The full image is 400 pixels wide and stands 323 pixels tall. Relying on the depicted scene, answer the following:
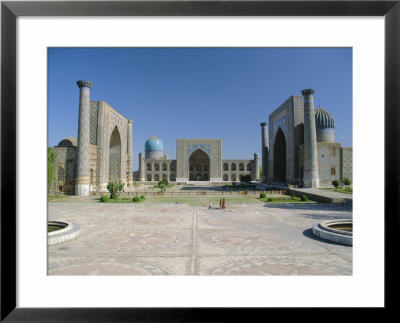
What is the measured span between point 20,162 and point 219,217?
274 inches

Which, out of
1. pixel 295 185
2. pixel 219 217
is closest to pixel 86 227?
pixel 219 217

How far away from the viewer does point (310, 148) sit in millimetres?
20453

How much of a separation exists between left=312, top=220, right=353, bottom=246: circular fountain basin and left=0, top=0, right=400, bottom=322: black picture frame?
3.52m

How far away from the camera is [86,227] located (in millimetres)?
7133

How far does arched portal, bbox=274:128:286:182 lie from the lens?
1128 inches

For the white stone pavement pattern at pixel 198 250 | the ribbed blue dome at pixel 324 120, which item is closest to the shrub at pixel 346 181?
the ribbed blue dome at pixel 324 120

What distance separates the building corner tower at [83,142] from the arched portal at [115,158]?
5.35 metres

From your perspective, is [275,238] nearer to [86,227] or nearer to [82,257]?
[82,257]

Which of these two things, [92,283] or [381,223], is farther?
[92,283]

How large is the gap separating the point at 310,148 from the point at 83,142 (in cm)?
1695

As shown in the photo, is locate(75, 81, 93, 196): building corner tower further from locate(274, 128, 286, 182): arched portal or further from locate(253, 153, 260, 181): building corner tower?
locate(253, 153, 260, 181): building corner tower

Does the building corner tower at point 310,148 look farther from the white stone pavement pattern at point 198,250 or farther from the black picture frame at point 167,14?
the black picture frame at point 167,14

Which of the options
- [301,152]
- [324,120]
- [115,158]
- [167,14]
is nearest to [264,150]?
[324,120]

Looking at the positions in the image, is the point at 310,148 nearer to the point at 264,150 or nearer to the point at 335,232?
the point at 264,150
